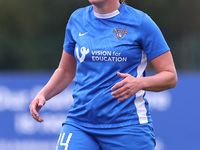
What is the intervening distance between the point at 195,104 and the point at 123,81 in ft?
20.2

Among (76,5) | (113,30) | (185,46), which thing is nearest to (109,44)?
(113,30)

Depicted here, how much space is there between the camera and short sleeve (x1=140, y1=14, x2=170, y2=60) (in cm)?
391

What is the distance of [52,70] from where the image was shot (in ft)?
53.0

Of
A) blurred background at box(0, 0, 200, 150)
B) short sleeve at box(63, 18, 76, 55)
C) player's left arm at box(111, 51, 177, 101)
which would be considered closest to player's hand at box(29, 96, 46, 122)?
short sleeve at box(63, 18, 76, 55)

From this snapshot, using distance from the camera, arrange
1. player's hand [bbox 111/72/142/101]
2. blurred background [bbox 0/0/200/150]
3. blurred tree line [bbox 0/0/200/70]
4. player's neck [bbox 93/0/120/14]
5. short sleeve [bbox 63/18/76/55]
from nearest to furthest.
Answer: player's hand [bbox 111/72/142/101] → player's neck [bbox 93/0/120/14] → short sleeve [bbox 63/18/76/55] → blurred background [bbox 0/0/200/150] → blurred tree line [bbox 0/0/200/70]

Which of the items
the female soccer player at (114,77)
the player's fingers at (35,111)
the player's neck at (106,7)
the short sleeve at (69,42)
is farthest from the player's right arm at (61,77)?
the player's neck at (106,7)

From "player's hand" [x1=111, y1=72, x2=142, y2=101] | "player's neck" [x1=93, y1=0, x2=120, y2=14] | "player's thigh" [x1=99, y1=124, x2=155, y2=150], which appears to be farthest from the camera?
"player's neck" [x1=93, y1=0, x2=120, y2=14]

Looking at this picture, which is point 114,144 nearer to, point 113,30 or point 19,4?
point 113,30

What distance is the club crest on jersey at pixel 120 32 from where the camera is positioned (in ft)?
12.9

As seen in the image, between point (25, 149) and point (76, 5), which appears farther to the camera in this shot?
point (76, 5)

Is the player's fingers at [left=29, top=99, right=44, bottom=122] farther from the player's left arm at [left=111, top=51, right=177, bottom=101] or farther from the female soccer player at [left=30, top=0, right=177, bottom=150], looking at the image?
the player's left arm at [left=111, top=51, right=177, bottom=101]

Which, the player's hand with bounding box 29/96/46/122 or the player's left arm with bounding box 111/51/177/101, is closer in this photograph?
the player's left arm with bounding box 111/51/177/101

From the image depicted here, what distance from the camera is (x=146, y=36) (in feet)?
12.8

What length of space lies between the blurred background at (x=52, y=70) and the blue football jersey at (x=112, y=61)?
5.41m
